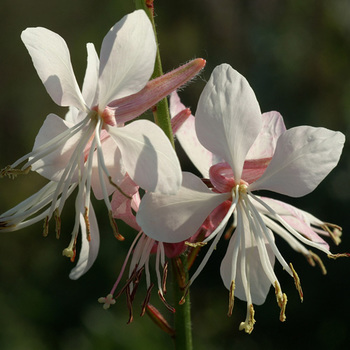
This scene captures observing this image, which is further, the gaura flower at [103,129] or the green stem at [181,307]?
the green stem at [181,307]

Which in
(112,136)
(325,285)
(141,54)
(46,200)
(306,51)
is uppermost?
(141,54)

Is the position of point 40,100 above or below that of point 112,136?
below

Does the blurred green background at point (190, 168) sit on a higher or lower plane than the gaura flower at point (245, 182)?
lower

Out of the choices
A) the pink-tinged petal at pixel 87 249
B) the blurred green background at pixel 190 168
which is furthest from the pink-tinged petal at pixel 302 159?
the blurred green background at pixel 190 168

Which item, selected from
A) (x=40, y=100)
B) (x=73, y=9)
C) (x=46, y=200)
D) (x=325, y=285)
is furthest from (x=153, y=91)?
(x=73, y=9)

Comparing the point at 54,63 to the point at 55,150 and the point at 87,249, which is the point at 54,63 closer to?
the point at 55,150

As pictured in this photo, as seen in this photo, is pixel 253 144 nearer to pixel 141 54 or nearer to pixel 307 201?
pixel 141 54

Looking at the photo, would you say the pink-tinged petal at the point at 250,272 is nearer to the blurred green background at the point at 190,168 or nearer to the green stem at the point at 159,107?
the green stem at the point at 159,107
